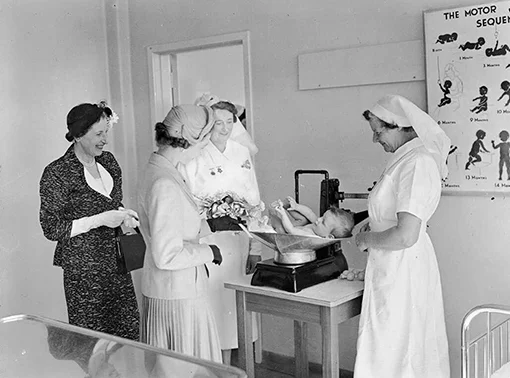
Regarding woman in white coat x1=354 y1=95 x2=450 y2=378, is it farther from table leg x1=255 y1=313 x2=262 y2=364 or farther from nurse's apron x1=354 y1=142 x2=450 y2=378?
table leg x1=255 y1=313 x2=262 y2=364

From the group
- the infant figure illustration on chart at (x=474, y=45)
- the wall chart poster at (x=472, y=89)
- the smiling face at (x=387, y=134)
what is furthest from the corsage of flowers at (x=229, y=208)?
the infant figure illustration on chart at (x=474, y=45)

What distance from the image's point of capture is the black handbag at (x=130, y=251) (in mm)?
3506

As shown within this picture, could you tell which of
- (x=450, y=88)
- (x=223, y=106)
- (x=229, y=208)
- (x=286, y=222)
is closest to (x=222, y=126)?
(x=223, y=106)

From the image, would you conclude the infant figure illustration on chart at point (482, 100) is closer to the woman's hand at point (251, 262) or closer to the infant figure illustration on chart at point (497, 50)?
the infant figure illustration on chart at point (497, 50)

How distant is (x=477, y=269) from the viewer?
3580 mm

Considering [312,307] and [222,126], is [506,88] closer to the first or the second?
[312,307]

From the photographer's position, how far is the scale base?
3215 mm

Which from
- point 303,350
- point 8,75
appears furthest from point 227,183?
point 8,75

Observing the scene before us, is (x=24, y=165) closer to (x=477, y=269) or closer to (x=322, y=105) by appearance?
(x=322, y=105)

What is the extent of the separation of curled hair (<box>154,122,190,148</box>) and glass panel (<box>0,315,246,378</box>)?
1141 mm

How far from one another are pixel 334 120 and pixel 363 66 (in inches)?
15.2

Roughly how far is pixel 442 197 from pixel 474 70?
715 mm

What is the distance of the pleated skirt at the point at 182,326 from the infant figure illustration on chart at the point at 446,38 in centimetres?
188

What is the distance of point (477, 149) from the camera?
11.5 feet
